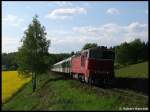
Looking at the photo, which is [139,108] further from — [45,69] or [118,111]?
[45,69]

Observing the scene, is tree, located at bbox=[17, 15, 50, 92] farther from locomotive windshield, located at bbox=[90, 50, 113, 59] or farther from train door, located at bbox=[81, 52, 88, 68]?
locomotive windshield, located at bbox=[90, 50, 113, 59]

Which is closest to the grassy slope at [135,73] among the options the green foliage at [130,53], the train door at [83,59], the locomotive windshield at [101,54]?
the train door at [83,59]

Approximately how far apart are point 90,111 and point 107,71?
54.7 ft

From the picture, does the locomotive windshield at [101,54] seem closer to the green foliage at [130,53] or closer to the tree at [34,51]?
the tree at [34,51]

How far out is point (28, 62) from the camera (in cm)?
5462

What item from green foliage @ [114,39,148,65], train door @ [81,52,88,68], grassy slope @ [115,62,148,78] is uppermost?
green foliage @ [114,39,148,65]

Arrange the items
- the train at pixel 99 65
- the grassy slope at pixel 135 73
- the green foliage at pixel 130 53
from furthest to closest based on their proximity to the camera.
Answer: the green foliage at pixel 130 53, the grassy slope at pixel 135 73, the train at pixel 99 65

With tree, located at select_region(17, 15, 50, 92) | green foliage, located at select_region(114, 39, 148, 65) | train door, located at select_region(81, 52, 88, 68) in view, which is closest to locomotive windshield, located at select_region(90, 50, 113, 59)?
train door, located at select_region(81, 52, 88, 68)

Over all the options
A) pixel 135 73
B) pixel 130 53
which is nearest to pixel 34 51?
pixel 135 73

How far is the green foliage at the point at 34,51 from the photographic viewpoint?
54672mm

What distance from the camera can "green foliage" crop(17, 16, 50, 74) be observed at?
54672mm

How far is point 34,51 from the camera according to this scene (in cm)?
5653

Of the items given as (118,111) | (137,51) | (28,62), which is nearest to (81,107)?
(118,111)

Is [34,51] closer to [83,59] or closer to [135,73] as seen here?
[135,73]
